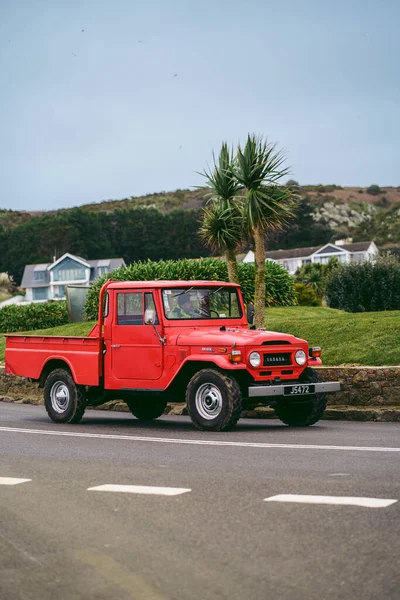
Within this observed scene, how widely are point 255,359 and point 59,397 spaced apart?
3.82 meters

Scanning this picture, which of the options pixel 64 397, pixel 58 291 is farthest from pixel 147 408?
pixel 58 291

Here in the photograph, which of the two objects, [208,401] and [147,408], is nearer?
[208,401]

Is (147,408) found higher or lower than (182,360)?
lower

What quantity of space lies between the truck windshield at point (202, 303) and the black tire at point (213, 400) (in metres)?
1.50

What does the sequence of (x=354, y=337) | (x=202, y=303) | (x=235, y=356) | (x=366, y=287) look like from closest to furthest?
(x=235, y=356) < (x=202, y=303) < (x=354, y=337) < (x=366, y=287)

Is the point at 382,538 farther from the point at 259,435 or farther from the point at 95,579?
the point at 259,435

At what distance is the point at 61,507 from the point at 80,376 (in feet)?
24.7

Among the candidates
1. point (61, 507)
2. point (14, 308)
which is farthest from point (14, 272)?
point (61, 507)

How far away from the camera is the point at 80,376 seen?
15.3m

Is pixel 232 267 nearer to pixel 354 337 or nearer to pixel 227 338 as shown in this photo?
pixel 354 337

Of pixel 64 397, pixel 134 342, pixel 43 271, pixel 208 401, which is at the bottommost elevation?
pixel 64 397

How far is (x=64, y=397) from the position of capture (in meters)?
15.7

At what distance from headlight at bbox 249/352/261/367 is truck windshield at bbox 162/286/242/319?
156 centimetres

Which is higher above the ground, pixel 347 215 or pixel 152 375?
pixel 347 215
